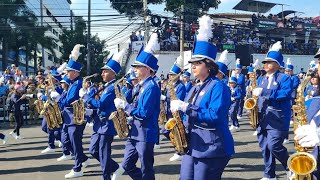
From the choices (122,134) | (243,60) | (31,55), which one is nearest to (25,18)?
(31,55)

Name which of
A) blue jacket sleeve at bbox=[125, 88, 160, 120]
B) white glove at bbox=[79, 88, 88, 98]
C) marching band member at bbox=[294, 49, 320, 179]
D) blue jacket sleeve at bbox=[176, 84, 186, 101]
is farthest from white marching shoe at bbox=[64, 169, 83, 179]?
marching band member at bbox=[294, 49, 320, 179]

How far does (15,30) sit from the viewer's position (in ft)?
111

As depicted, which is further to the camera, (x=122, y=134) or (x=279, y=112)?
(x=279, y=112)

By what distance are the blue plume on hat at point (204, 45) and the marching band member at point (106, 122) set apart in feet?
7.65

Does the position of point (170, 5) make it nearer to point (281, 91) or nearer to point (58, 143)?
point (58, 143)

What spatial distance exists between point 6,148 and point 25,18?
25.7 metres

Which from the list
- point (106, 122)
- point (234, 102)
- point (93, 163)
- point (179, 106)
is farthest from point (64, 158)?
point (234, 102)

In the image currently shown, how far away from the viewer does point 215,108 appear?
409 cm

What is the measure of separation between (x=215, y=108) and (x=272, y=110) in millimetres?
3025

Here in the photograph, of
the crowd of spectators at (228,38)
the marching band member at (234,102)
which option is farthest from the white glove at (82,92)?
the crowd of spectators at (228,38)

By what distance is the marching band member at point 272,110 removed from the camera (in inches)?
261

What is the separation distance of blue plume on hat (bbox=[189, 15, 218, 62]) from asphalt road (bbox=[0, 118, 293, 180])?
11.8ft

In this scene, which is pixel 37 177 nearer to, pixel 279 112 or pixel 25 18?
pixel 279 112

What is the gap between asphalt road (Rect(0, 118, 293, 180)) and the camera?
7835 mm
